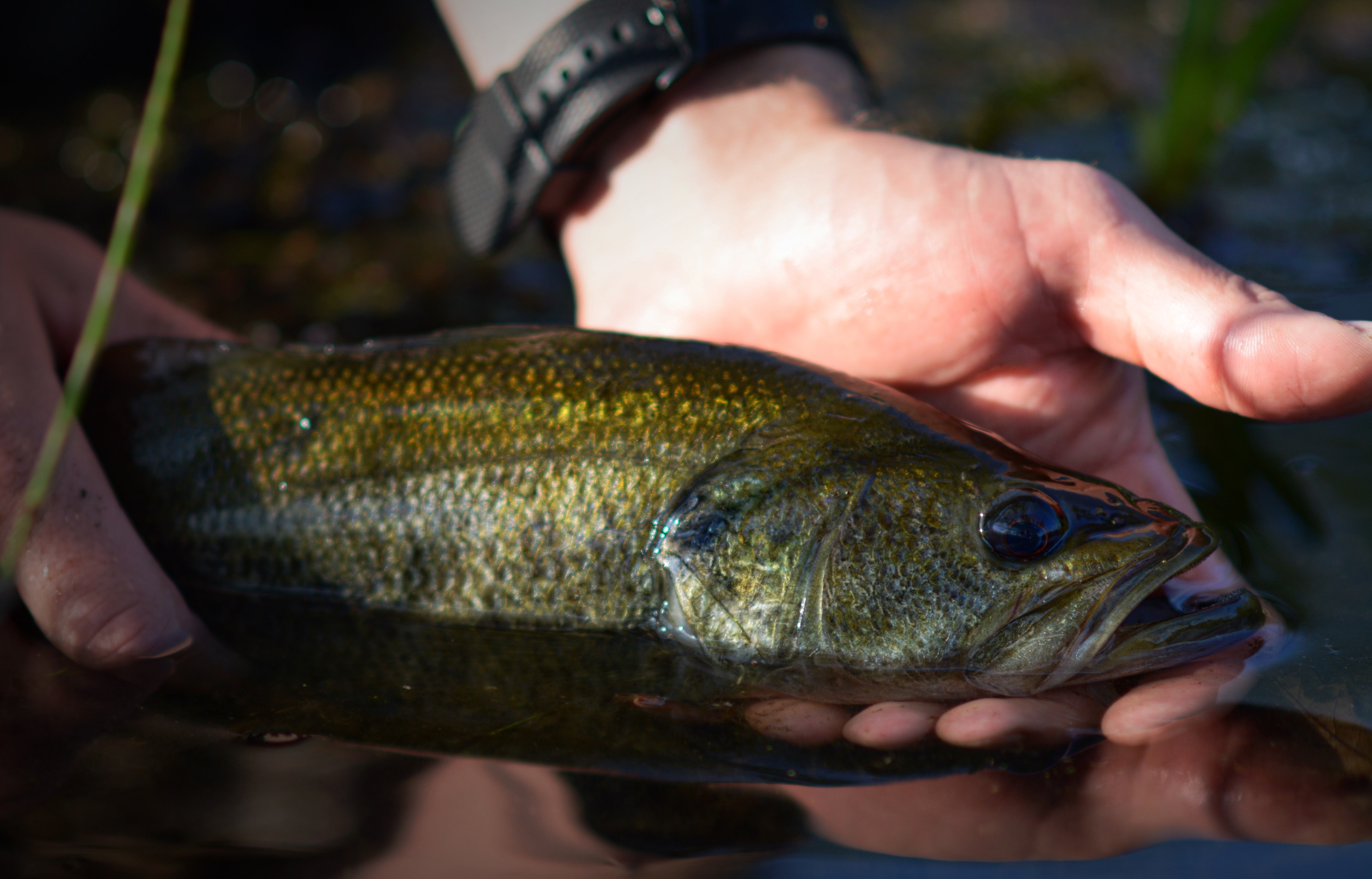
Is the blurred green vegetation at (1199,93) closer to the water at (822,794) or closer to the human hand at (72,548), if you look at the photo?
the water at (822,794)

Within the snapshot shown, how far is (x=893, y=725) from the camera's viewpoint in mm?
2295

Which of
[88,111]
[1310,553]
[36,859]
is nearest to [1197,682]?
[1310,553]

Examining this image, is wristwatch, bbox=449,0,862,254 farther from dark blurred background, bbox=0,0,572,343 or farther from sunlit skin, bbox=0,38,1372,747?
dark blurred background, bbox=0,0,572,343

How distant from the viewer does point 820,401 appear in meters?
2.76

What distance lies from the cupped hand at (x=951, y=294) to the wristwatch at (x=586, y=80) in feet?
0.49

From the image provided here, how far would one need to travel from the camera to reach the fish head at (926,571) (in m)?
2.38

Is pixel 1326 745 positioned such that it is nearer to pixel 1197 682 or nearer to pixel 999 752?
pixel 1197 682

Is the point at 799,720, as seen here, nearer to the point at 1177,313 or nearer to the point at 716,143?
the point at 1177,313

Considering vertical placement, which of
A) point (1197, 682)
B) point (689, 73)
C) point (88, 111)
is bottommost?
point (1197, 682)

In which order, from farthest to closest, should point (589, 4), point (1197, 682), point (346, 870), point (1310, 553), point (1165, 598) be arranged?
point (589, 4), point (1310, 553), point (1165, 598), point (1197, 682), point (346, 870)

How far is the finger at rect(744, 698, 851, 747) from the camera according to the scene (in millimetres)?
2312

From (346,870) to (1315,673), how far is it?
2.29 metres

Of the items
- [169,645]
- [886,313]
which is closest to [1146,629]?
[886,313]

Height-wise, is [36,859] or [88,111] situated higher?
[88,111]
